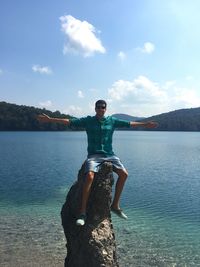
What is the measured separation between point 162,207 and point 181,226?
5.21m

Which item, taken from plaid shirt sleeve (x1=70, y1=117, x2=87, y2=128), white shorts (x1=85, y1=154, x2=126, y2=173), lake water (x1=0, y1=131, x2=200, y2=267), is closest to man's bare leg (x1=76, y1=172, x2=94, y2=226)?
white shorts (x1=85, y1=154, x2=126, y2=173)

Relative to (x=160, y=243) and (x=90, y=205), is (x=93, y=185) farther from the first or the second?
(x=160, y=243)

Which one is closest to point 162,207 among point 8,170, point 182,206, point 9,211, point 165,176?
point 182,206

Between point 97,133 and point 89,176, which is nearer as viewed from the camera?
point 89,176

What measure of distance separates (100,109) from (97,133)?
24.6 inches

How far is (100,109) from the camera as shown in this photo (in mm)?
10211

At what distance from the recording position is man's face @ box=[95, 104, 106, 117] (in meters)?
10.2

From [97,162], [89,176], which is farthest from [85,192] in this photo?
[97,162]

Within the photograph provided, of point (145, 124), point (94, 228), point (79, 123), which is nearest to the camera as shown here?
point (94, 228)

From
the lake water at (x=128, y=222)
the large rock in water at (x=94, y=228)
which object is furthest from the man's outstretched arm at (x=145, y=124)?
the lake water at (x=128, y=222)

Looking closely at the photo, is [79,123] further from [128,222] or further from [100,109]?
[128,222]

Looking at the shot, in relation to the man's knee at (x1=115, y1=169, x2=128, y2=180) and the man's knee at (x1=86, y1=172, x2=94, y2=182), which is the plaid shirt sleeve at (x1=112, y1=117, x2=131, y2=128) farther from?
the man's knee at (x1=86, y1=172, x2=94, y2=182)

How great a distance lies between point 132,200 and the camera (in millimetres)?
29859

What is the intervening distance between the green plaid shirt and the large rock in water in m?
0.48
